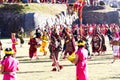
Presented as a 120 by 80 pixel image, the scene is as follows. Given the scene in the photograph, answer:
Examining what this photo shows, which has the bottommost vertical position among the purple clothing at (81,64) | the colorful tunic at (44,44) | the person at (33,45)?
the colorful tunic at (44,44)

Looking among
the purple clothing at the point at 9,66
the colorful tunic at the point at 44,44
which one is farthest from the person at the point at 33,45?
the purple clothing at the point at 9,66

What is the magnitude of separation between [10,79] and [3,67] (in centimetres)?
36

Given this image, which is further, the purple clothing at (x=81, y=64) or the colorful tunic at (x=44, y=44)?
the colorful tunic at (x=44, y=44)

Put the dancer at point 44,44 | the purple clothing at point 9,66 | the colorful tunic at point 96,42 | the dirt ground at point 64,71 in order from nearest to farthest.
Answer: the purple clothing at point 9,66 → the dirt ground at point 64,71 → the colorful tunic at point 96,42 → the dancer at point 44,44

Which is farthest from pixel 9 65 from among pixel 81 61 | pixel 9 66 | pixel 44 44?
pixel 44 44

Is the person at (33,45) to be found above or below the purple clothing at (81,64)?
below

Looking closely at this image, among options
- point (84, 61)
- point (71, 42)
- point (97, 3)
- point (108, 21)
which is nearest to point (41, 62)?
point (71, 42)

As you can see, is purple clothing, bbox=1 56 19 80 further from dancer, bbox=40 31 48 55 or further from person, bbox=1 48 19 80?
dancer, bbox=40 31 48 55

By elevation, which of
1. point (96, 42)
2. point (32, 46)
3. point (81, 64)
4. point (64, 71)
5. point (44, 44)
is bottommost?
point (44, 44)

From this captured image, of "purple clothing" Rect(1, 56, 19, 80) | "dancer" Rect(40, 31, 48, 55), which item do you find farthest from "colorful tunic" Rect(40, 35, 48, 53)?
"purple clothing" Rect(1, 56, 19, 80)

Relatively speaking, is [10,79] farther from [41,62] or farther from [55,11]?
[55,11]

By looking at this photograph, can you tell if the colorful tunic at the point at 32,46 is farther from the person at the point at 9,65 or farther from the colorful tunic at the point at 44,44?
the person at the point at 9,65

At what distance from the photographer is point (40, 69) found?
18.2 meters

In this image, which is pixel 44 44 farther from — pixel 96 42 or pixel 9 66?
pixel 9 66
